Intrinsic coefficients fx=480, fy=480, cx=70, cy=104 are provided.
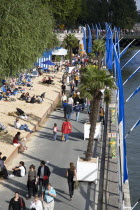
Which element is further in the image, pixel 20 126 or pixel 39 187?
pixel 20 126

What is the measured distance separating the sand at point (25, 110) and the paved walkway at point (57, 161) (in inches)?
26.9

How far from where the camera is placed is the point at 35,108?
30234 mm

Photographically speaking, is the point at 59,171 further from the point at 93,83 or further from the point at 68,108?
the point at 68,108

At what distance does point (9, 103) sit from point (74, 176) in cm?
1639

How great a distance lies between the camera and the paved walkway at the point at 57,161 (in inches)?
615

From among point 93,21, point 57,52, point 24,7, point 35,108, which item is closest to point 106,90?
point 24,7

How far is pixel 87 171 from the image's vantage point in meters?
17.3

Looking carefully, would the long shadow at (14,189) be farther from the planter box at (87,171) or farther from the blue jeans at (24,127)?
the blue jeans at (24,127)

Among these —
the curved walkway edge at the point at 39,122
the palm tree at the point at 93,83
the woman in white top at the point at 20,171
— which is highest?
the palm tree at the point at 93,83

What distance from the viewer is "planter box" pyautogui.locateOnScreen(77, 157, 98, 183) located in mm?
17188

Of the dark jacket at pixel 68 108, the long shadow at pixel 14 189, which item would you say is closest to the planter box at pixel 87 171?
the long shadow at pixel 14 189

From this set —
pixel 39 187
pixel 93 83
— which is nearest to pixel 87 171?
pixel 39 187

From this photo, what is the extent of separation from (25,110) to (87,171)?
12.9m

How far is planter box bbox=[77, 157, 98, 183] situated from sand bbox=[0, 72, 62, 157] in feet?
11.9
